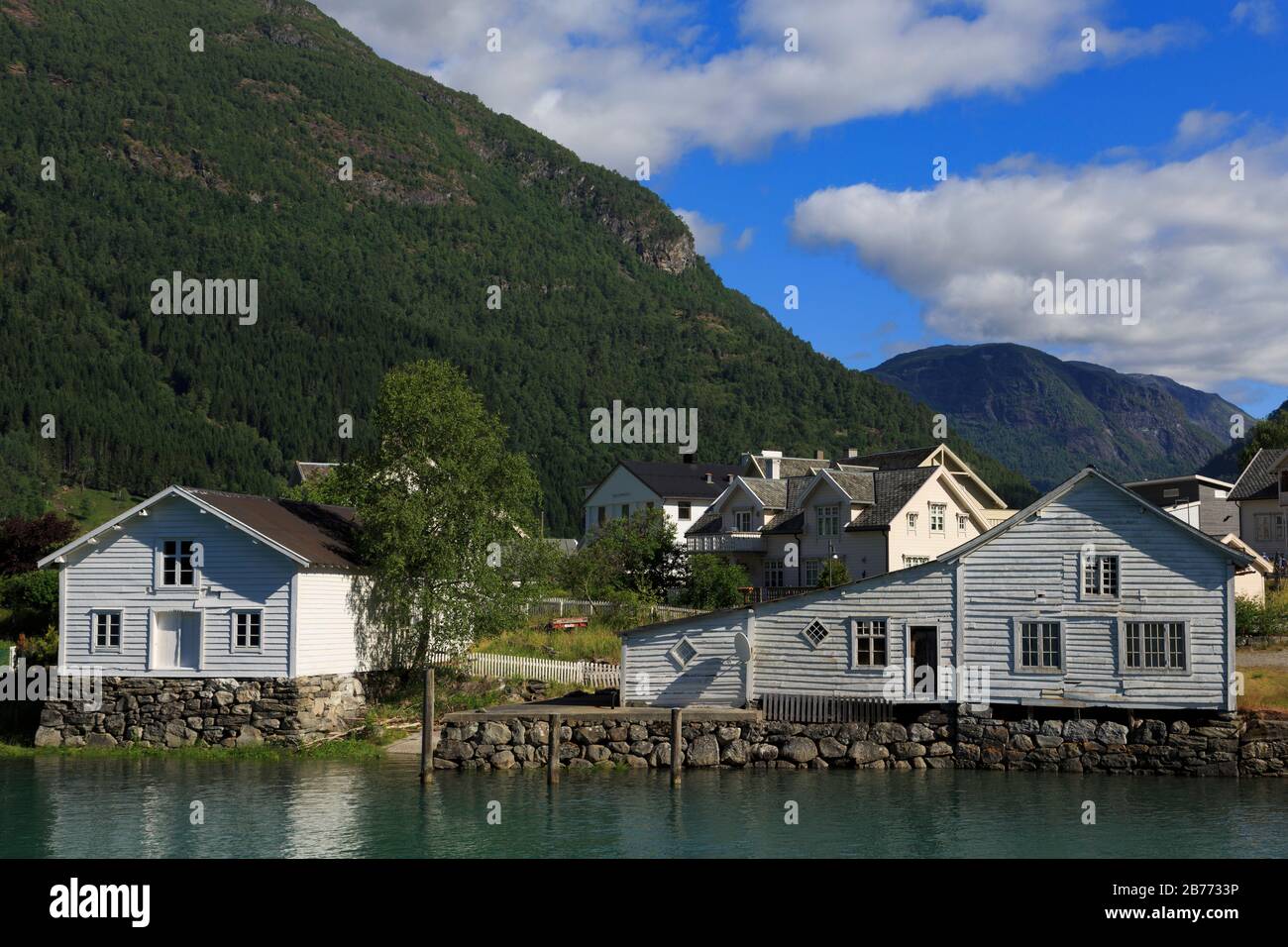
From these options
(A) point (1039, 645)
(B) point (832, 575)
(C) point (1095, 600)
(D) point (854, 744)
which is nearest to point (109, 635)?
(D) point (854, 744)

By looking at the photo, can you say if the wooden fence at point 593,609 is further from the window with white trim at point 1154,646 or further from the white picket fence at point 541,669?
the window with white trim at point 1154,646

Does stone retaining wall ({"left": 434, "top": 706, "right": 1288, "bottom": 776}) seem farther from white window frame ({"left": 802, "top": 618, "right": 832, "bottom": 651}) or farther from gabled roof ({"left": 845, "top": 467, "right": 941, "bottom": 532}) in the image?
gabled roof ({"left": 845, "top": 467, "right": 941, "bottom": 532})

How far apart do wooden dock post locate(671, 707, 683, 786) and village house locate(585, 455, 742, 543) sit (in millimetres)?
54973

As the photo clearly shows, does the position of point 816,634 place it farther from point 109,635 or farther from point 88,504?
point 88,504

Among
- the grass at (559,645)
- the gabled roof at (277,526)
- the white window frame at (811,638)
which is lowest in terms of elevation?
the grass at (559,645)

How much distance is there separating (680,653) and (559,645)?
1092 cm

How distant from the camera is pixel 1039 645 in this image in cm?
3922

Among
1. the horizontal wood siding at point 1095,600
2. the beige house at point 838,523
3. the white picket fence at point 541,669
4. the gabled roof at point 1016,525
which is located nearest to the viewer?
the gabled roof at point 1016,525

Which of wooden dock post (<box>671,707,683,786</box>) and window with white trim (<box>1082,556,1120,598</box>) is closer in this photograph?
wooden dock post (<box>671,707,683,786</box>)

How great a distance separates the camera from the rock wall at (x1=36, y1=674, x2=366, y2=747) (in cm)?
4341

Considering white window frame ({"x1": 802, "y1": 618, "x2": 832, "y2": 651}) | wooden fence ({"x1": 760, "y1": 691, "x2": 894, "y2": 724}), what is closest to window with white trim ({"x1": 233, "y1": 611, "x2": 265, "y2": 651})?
wooden fence ({"x1": 760, "y1": 691, "x2": 894, "y2": 724})

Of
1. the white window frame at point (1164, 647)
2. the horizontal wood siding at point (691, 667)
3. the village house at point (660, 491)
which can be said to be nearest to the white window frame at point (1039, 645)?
the white window frame at point (1164, 647)

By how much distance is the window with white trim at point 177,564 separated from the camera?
44438 mm
